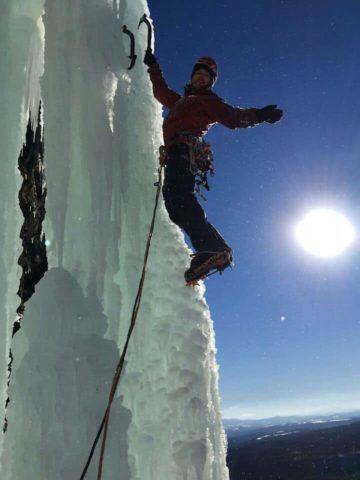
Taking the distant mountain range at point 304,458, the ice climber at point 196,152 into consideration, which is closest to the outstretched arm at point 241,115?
the ice climber at point 196,152

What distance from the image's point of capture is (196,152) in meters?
3.67

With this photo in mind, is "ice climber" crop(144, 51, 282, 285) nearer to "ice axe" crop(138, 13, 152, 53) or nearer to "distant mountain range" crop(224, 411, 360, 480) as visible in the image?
"ice axe" crop(138, 13, 152, 53)

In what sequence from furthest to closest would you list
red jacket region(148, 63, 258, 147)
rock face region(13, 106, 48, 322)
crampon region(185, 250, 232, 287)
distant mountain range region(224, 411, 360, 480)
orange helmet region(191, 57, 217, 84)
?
Answer: distant mountain range region(224, 411, 360, 480) → rock face region(13, 106, 48, 322) → orange helmet region(191, 57, 217, 84) → red jacket region(148, 63, 258, 147) → crampon region(185, 250, 232, 287)

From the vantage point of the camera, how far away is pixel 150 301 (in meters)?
3.47

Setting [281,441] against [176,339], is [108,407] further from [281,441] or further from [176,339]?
[281,441]

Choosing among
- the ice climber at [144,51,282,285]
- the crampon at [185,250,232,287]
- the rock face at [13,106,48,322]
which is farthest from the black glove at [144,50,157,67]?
the crampon at [185,250,232,287]

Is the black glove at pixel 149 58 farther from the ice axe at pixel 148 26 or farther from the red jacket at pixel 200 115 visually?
the red jacket at pixel 200 115

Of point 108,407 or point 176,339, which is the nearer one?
point 108,407

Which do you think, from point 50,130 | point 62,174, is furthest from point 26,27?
point 62,174

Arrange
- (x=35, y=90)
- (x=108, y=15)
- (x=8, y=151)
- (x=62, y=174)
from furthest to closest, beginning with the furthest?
1. (x=108, y=15)
2. (x=62, y=174)
3. (x=35, y=90)
4. (x=8, y=151)

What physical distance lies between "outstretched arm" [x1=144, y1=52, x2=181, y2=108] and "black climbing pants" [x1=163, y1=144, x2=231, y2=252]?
62 centimetres

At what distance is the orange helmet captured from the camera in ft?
12.6

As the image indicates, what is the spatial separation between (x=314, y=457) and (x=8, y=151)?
3970cm

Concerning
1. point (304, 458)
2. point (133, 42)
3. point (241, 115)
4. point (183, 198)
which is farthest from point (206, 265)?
point (304, 458)
